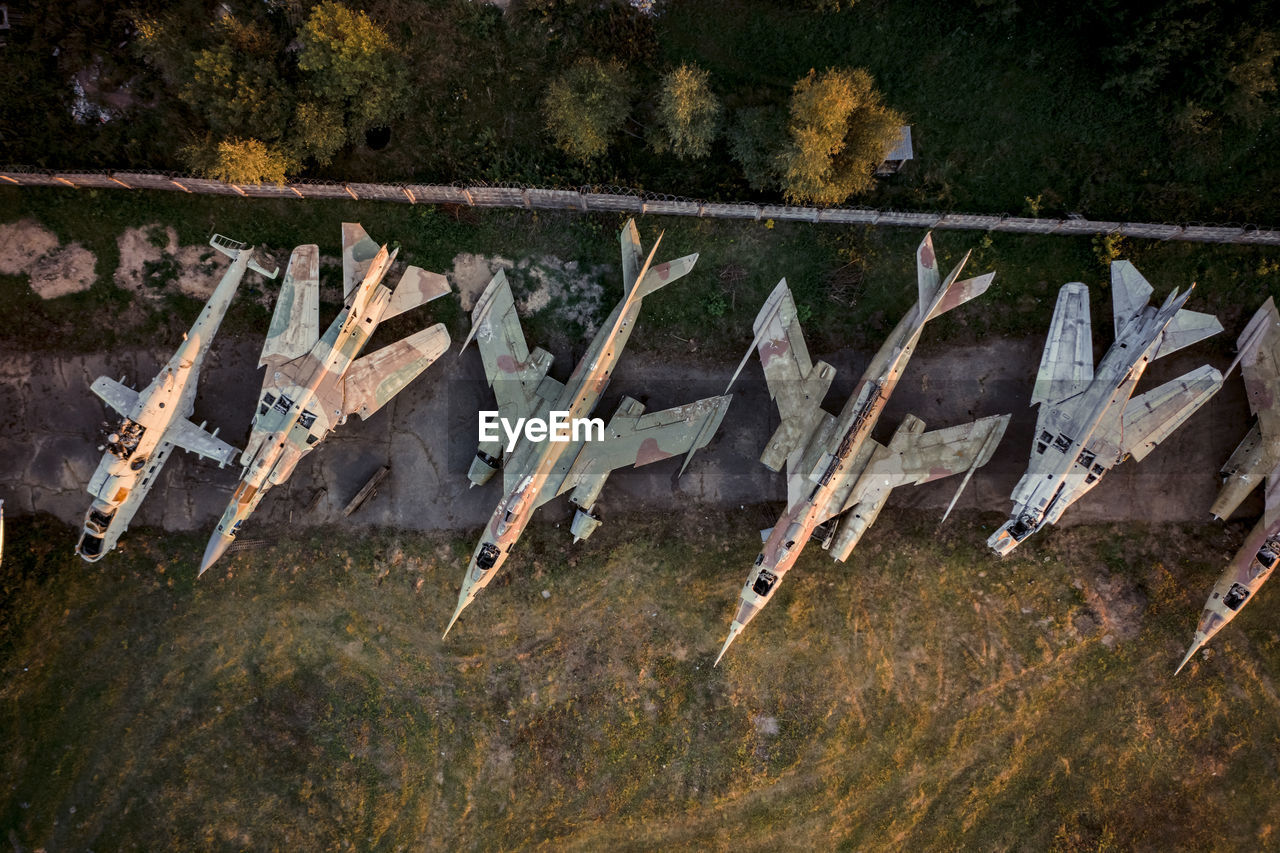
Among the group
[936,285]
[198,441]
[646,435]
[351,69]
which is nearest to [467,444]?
[646,435]

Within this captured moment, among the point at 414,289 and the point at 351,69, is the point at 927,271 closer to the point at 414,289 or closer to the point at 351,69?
the point at 414,289

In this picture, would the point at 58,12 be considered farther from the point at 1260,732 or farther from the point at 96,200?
the point at 1260,732

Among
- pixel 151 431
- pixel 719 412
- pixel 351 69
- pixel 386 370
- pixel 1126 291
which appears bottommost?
pixel 151 431

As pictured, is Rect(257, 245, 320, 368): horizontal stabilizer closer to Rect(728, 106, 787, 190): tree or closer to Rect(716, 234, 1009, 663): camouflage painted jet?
Rect(728, 106, 787, 190): tree

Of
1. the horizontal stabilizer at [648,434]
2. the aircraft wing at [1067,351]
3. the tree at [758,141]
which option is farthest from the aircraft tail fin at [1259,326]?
the horizontal stabilizer at [648,434]

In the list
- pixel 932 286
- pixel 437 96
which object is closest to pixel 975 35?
pixel 932 286

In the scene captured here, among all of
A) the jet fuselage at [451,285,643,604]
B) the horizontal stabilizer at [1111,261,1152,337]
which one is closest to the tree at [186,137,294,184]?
the jet fuselage at [451,285,643,604]

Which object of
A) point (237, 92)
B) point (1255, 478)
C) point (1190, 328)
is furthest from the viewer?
point (1255, 478)
